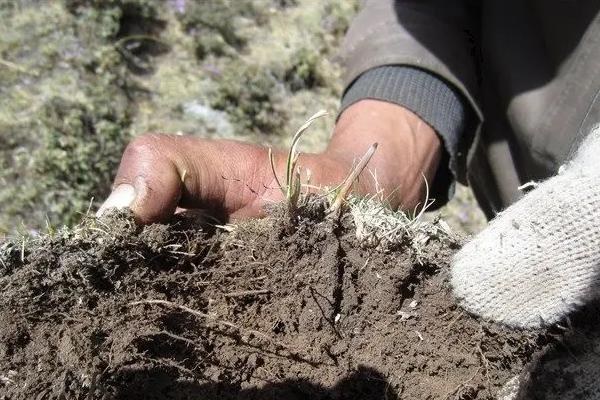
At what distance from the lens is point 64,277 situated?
1103 mm

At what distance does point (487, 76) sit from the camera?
74.7 inches

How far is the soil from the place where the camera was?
45.5 inches

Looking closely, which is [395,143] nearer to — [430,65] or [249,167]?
[430,65]

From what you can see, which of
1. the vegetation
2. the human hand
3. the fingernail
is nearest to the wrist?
the human hand

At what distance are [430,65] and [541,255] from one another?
87 cm

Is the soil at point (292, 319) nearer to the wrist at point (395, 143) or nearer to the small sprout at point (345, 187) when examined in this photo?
the small sprout at point (345, 187)

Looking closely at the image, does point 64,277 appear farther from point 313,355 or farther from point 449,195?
point 449,195

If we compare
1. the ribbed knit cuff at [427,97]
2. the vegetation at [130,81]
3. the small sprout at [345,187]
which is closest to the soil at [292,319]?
the small sprout at [345,187]

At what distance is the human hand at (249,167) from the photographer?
4.10 feet

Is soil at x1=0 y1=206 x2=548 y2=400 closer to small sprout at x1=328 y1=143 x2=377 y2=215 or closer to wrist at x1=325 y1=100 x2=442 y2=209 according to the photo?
small sprout at x1=328 y1=143 x2=377 y2=215

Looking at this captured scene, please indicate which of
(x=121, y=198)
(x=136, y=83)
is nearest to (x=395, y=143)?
(x=121, y=198)

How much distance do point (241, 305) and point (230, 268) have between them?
3.4 inches

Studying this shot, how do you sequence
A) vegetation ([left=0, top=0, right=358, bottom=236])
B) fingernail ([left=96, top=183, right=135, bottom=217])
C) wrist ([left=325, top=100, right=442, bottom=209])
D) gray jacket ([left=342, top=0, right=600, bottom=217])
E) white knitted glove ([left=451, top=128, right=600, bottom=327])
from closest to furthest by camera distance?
white knitted glove ([left=451, top=128, right=600, bottom=327]) < fingernail ([left=96, top=183, right=135, bottom=217]) < gray jacket ([left=342, top=0, right=600, bottom=217]) < wrist ([left=325, top=100, right=442, bottom=209]) < vegetation ([left=0, top=0, right=358, bottom=236])

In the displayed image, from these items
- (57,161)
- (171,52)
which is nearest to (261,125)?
(171,52)
